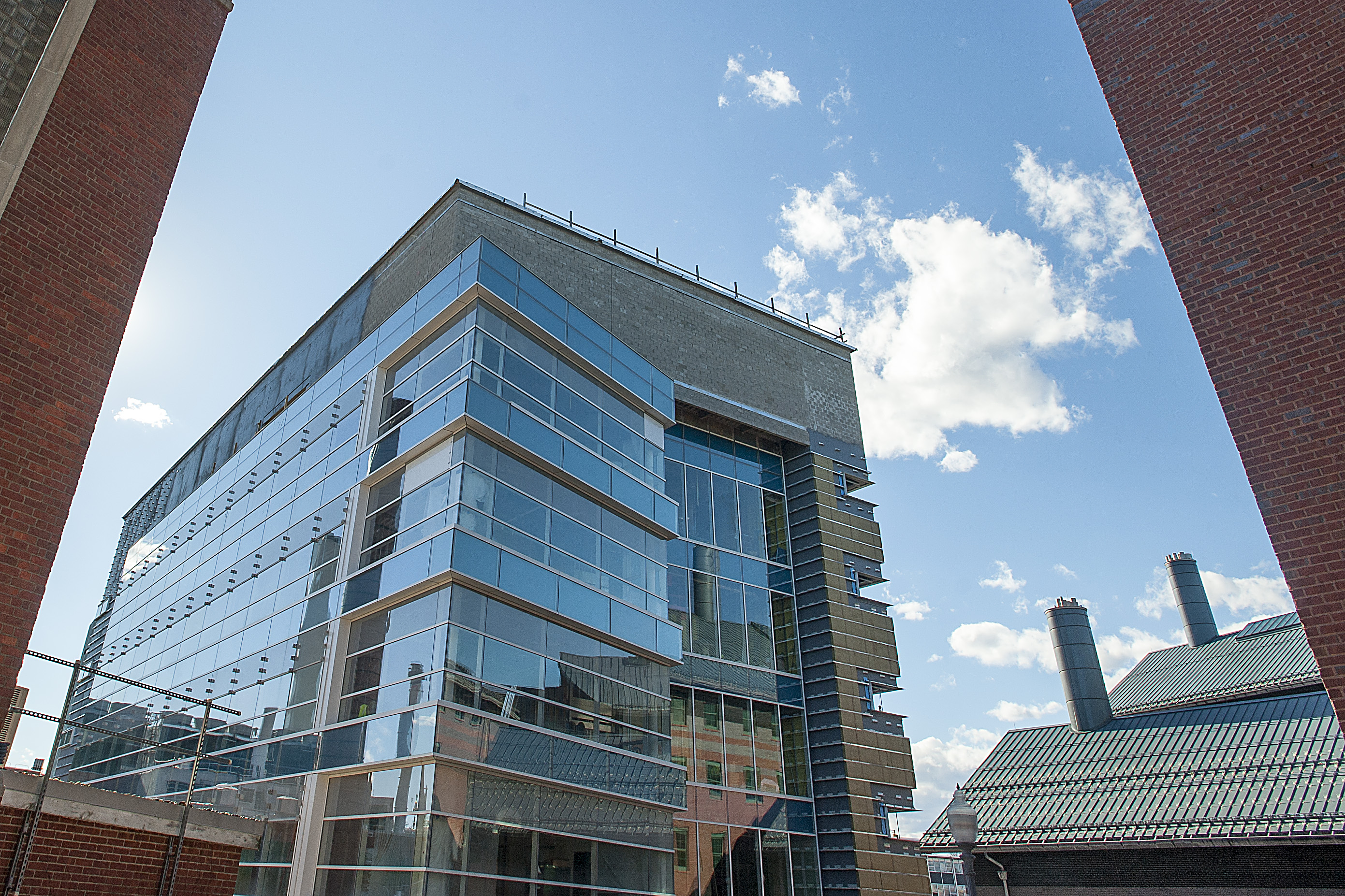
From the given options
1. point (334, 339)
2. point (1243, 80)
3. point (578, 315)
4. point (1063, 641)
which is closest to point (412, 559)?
point (578, 315)

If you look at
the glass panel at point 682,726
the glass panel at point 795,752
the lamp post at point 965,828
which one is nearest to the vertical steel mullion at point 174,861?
the lamp post at point 965,828

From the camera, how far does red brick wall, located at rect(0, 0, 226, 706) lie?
27.6ft

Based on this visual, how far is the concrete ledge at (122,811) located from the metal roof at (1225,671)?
1755 inches

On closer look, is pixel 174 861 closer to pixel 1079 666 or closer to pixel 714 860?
pixel 714 860

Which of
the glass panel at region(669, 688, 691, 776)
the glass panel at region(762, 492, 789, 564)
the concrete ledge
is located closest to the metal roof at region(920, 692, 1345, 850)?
the glass panel at region(762, 492, 789, 564)

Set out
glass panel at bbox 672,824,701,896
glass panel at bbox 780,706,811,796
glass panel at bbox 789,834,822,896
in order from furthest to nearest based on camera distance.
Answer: glass panel at bbox 780,706,811,796 < glass panel at bbox 789,834,822,896 < glass panel at bbox 672,824,701,896

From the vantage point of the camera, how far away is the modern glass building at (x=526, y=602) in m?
16.1

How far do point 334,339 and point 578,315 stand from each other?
8128 mm

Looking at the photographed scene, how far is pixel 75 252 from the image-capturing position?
9641 millimetres

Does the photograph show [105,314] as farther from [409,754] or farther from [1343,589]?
[1343,589]

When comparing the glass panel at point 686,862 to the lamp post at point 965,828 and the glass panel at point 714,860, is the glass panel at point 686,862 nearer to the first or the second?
the glass panel at point 714,860

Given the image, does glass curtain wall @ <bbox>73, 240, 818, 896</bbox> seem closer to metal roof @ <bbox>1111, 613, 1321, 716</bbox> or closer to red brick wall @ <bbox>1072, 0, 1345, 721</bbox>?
red brick wall @ <bbox>1072, 0, 1345, 721</bbox>

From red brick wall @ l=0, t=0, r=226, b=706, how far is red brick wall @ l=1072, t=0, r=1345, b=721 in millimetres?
12845

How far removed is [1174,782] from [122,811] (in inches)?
1463
